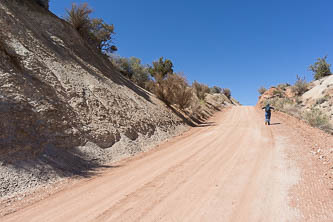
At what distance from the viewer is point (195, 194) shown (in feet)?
10.8

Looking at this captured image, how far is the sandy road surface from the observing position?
8.91 ft

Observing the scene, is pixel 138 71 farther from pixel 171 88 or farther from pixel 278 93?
pixel 278 93

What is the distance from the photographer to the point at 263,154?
543 centimetres

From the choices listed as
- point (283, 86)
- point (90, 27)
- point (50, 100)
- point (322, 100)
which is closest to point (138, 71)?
point (90, 27)

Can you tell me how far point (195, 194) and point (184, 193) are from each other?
22 cm

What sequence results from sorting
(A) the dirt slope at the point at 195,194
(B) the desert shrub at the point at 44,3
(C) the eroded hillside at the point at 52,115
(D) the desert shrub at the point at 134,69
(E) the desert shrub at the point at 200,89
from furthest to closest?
(E) the desert shrub at the point at 200,89 < (D) the desert shrub at the point at 134,69 < (B) the desert shrub at the point at 44,3 < (C) the eroded hillside at the point at 52,115 < (A) the dirt slope at the point at 195,194

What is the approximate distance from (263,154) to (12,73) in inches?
344

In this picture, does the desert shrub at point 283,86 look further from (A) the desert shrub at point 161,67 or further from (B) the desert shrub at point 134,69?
(B) the desert shrub at point 134,69

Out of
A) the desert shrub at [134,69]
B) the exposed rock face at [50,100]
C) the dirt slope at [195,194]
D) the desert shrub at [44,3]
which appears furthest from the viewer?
the desert shrub at [134,69]

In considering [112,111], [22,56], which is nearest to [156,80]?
[112,111]

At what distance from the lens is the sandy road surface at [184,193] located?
2.72 m

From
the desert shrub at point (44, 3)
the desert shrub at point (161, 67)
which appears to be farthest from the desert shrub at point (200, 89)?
the desert shrub at point (44, 3)

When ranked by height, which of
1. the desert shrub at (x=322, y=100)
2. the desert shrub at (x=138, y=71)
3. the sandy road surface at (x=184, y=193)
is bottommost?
the sandy road surface at (x=184, y=193)

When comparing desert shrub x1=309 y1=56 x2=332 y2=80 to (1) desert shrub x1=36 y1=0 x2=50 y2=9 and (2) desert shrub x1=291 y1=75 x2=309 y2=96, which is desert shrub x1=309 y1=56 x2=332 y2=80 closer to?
(2) desert shrub x1=291 y1=75 x2=309 y2=96
